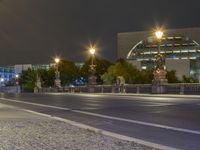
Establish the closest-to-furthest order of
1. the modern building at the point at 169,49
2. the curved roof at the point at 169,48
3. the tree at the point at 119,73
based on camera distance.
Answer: the tree at the point at 119,73, the modern building at the point at 169,49, the curved roof at the point at 169,48

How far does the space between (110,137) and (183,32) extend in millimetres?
167743

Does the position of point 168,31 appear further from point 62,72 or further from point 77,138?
point 77,138

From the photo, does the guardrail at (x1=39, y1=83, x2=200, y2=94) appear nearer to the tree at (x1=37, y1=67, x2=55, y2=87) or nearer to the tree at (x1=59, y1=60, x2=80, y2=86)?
the tree at (x1=59, y1=60, x2=80, y2=86)

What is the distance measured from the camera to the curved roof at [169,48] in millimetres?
179125

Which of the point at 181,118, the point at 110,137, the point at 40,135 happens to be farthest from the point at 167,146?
the point at 181,118

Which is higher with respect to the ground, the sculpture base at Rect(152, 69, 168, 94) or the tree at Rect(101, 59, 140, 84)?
the tree at Rect(101, 59, 140, 84)

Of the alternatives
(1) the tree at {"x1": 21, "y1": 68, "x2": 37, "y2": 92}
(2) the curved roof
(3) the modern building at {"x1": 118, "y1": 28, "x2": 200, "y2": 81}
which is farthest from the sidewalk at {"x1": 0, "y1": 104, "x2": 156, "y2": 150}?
(2) the curved roof

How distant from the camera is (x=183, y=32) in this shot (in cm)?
17888

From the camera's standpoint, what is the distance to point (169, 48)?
184250 mm

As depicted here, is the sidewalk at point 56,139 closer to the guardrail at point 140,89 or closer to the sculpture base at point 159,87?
the guardrail at point 140,89

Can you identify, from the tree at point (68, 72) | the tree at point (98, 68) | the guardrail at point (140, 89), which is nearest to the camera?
the guardrail at point (140, 89)

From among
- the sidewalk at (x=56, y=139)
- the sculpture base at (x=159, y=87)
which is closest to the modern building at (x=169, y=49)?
the sculpture base at (x=159, y=87)

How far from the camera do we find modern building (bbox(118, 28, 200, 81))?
168m

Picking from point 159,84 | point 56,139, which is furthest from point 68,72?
point 56,139
